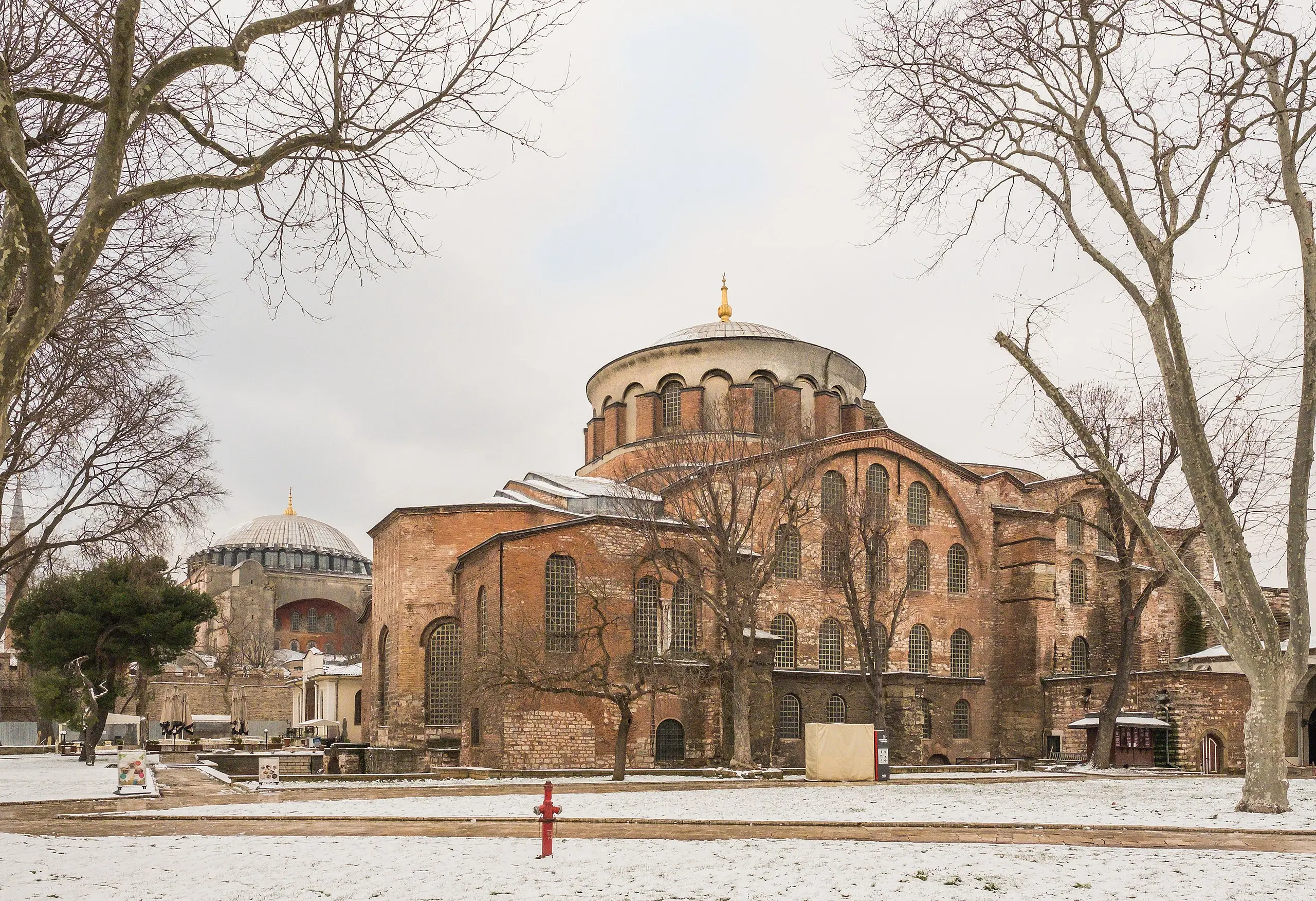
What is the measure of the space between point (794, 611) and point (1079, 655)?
1108 centimetres

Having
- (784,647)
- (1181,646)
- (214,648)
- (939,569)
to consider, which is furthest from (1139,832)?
(214,648)

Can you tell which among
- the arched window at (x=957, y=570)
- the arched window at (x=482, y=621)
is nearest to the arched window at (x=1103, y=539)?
the arched window at (x=957, y=570)

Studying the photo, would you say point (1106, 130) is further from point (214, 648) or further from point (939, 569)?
point (214, 648)

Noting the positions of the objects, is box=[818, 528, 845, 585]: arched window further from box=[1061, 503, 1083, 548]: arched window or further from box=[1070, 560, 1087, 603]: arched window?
box=[1061, 503, 1083, 548]: arched window

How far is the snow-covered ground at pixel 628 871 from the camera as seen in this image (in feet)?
28.5

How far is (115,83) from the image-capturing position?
705 cm

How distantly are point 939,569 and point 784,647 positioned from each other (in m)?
6.57

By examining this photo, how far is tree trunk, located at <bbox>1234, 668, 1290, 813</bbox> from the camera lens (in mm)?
13664

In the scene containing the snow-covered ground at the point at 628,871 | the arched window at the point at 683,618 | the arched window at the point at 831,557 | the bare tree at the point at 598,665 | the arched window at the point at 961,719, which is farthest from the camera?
the arched window at the point at 961,719

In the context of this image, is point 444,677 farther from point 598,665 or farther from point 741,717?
point 741,717

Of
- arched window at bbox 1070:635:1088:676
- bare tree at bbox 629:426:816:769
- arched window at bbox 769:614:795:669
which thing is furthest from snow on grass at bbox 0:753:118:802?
arched window at bbox 1070:635:1088:676

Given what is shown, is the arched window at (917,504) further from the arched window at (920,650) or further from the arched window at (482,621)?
the arched window at (482,621)

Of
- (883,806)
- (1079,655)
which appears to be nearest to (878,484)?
(1079,655)

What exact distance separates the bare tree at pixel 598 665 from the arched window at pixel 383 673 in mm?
6195
